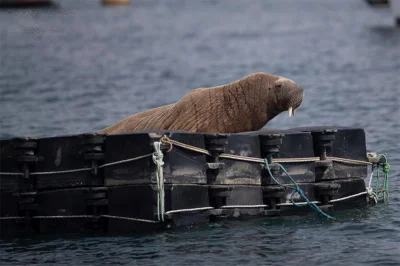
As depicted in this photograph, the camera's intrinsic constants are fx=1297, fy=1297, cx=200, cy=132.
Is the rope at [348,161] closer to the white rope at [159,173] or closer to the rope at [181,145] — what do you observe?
the rope at [181,145]

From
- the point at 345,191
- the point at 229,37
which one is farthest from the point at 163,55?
the point at 345,191

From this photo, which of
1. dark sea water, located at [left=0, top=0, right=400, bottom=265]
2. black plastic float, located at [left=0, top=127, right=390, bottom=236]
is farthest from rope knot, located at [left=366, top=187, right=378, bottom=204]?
black plastic float, located at [left=0, top=127, right=390, bottom=236]

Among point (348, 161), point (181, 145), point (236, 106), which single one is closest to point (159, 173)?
point (181, 145)

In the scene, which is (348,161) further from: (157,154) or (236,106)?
(157,154)

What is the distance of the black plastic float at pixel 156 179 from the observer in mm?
14797

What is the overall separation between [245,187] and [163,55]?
45134 mm

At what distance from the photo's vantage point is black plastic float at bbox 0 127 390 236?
14.8 m

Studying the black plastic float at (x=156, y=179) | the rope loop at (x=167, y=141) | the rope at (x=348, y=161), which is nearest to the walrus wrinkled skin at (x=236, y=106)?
the black plastic float at (x=156, y=179)

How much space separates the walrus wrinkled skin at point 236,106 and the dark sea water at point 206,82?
147cm

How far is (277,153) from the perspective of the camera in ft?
51.9

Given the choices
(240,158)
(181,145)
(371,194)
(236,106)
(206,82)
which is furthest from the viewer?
(206,82)

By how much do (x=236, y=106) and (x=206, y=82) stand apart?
2733 centimetres

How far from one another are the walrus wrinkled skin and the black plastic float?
0.61m

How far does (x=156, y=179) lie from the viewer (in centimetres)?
1466
